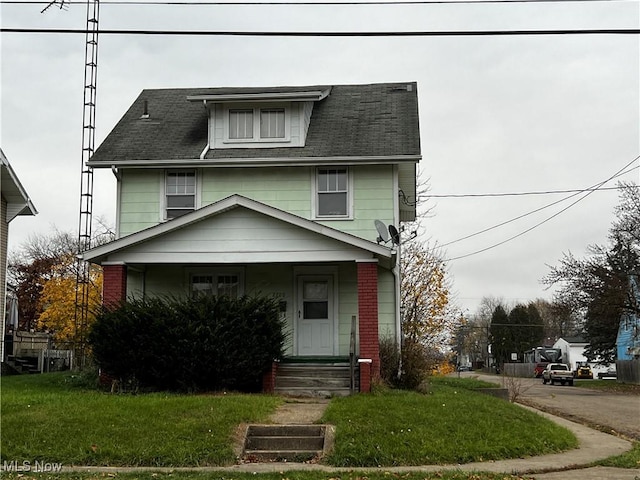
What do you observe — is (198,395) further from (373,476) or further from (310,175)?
(310,175)

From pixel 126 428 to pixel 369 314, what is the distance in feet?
21.9

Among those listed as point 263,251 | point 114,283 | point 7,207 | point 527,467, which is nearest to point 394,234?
point 263,251

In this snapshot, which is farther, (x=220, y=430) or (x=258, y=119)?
(x=258, y=119)

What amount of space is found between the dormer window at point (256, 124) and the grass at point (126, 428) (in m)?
8.66

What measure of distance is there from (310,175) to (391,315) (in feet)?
14.0

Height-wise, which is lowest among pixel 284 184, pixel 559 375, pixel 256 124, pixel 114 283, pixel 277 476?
pixel 559 375

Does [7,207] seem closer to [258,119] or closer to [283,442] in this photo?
[258,119]

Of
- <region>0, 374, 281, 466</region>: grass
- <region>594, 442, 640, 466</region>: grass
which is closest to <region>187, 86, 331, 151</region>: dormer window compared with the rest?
<region>0, 374, 281, 466</region>: grass

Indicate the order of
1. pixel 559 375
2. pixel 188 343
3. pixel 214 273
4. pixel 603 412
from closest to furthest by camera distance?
pixel 188 343, pixel 214 273, pixel 603 412, pixel 559 375

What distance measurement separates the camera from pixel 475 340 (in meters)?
117

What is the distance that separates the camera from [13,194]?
2256 cm

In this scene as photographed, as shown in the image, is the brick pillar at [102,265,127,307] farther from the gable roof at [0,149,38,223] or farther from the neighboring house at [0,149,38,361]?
the gable roof at [0,149,38,223]

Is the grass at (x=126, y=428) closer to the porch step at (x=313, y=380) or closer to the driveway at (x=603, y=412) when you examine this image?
the porch step at (x=313, y=380)

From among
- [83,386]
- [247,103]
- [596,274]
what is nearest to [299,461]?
[83,386]
